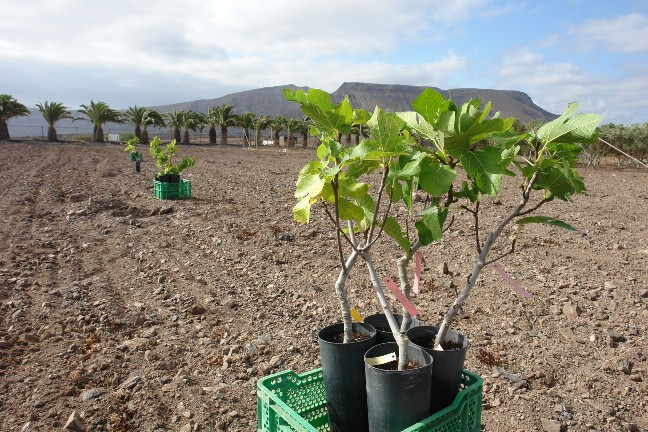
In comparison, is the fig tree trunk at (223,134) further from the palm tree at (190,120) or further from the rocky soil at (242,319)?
the rocky soil at (242,319)

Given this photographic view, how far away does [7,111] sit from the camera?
3572 cm

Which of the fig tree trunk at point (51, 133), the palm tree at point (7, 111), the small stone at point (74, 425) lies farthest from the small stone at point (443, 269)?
the fig tree trunk at point (51, 133)

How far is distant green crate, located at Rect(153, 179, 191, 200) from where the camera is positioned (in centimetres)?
888

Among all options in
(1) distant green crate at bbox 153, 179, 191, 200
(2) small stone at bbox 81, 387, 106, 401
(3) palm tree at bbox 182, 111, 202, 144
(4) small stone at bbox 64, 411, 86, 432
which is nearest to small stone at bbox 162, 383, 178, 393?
(2) small stone at bbox 81, 387, 106, 401

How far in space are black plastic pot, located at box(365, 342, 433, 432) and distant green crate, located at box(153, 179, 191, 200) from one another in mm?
7942

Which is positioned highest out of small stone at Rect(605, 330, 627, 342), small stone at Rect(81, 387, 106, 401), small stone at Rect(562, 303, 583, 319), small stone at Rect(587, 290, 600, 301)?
small stone at Rect(587, 290, 600, 301)

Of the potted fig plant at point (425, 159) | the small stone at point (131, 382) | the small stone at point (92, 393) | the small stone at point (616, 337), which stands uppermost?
the potted fig plant at point (425, 159)

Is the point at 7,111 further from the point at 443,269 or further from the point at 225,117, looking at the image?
the point at 443,269

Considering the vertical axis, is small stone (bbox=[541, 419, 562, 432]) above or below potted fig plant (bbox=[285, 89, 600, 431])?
below

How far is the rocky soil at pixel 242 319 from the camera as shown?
252cm

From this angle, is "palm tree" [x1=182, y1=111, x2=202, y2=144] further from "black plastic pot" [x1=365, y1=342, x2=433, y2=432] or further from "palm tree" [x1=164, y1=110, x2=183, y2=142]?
"black plastic pot" [x1=365, y1=342, x2=433, y2=432]

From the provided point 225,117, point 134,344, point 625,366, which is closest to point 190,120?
point 225,117

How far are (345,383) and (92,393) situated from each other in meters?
1.62

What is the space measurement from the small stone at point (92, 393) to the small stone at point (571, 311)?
3.19 metres
